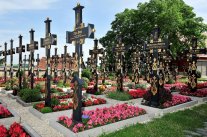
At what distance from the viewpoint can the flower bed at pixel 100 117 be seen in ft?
29.2

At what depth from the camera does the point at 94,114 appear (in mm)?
10109

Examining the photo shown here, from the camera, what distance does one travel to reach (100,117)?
9969 millimetres

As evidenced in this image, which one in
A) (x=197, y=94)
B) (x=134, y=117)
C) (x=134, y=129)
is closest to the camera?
(x=134, y=129)

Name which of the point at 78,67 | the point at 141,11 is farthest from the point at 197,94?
the point at 141,11

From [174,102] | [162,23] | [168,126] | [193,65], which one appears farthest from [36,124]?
[162,23]

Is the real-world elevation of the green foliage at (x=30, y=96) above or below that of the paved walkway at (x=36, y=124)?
above

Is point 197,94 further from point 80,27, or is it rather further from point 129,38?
point 129,38

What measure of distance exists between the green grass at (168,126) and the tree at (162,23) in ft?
79.7

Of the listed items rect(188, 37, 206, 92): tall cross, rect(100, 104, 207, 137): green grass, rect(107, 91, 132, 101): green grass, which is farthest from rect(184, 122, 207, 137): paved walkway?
rect(188, 37, 206, 92): tall cross

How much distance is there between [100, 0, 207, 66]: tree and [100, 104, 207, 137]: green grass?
2429 centimetres

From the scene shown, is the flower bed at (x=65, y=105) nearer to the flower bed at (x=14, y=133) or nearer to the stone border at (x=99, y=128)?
the stone border at (x=99, y=128)

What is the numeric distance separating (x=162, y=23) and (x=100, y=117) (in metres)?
27.3

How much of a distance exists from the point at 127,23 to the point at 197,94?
24147mm

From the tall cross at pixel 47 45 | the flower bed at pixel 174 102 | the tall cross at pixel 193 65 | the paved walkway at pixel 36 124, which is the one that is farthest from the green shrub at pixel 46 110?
the tall cross at pixel 193 65
